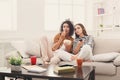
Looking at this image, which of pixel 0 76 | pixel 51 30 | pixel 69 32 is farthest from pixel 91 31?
pixel 0 76

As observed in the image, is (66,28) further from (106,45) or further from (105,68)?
(105,68)

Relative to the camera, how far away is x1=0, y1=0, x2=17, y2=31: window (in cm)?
477

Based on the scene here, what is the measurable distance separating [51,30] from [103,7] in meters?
1.34

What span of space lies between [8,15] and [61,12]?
1.21m

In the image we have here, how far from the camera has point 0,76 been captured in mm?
2383

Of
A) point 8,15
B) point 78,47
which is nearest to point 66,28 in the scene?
point 78,47

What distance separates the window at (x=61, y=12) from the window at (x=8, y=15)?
0.72m

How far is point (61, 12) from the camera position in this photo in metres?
5.14

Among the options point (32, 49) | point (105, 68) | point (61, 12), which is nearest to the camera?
point (105, 68)

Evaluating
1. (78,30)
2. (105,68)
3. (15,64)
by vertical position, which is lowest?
(105,68)

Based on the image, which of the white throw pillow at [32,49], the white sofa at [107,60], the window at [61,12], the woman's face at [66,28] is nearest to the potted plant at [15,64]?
the white sofa at [107,60]

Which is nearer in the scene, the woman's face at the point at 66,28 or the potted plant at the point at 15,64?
the potted plant at the point at 15,64

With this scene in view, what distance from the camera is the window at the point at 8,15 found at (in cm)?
477

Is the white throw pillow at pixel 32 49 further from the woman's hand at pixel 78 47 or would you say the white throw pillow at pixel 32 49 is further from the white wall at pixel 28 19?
the white wall at pixel 28 19
